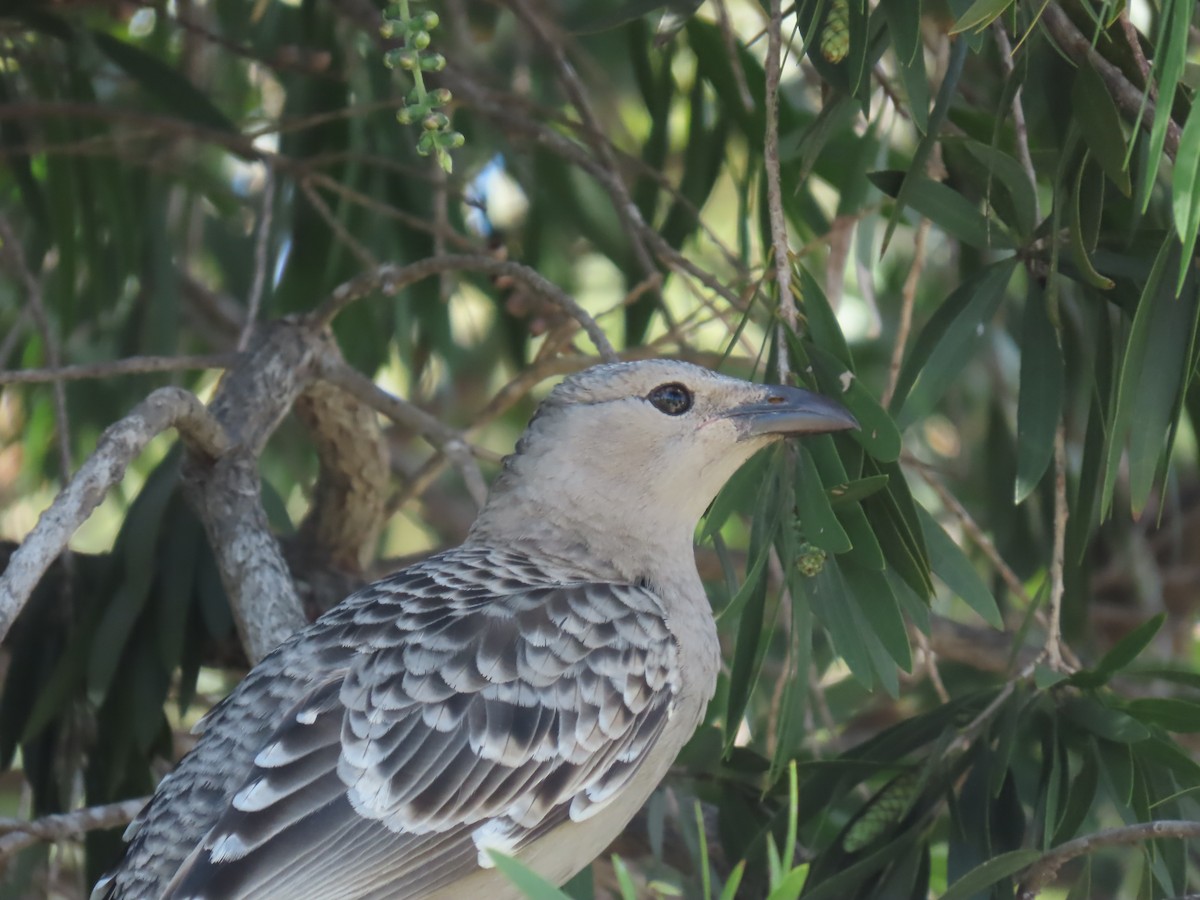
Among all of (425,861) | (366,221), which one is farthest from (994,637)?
(425,861)

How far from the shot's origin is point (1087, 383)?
4.14m

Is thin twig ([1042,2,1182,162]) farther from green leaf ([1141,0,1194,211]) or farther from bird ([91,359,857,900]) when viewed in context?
bird ([91,359,857,900])

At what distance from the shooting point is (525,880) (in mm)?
1952

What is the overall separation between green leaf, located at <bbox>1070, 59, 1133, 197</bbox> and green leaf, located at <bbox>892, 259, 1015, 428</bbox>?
1.26 feet

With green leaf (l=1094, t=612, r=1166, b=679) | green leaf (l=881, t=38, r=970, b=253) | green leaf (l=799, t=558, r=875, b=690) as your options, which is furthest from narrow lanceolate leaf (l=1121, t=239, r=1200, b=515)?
green leaf (l=799, t=558, r=875, b=690)

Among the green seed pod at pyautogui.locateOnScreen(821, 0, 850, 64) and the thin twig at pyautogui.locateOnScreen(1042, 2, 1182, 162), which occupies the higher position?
the green seed pod at pyautogui.locateOnScreen(821, 0, 850, 64)

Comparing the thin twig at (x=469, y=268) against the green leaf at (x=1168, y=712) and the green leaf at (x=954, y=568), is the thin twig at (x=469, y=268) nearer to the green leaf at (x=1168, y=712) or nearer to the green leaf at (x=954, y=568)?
the green leaf at (x=954, y=568)

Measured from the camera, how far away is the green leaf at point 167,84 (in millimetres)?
4621

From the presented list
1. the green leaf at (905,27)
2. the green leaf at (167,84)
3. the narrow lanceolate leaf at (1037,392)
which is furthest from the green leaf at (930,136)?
the green leaf at (167,84)

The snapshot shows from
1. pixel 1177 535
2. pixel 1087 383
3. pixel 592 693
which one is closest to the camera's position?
pixel 592 693

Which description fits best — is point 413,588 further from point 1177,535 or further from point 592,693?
point 1177,535

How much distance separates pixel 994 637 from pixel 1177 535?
1113 millimetres

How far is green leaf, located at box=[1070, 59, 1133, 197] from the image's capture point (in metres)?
2.84

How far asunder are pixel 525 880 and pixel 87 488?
4.07 ft
